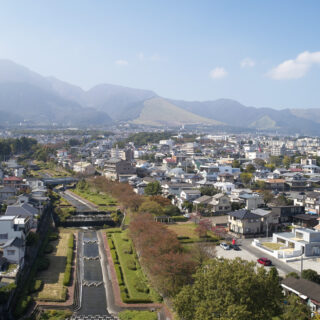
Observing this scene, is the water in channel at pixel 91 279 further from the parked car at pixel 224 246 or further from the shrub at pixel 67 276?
the parked car at pixel 224 246

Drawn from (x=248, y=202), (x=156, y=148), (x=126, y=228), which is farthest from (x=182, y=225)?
(x=156, y=148)

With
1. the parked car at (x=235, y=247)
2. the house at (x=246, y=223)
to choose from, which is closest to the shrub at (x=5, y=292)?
the parked car at (x=235, y=247)

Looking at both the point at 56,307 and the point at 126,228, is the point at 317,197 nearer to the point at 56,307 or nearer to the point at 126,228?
the point at 126,228

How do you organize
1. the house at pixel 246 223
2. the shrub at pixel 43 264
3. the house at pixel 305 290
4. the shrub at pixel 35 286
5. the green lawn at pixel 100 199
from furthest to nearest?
the green lawn at pixel 100 199, the house at pixel 246 223, the shrub at pixel 43 264, the shrub at pixel 35 286, the house at pixel 305 290

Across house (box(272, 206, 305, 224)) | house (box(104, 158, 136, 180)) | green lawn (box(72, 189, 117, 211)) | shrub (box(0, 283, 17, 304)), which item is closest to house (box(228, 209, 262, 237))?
house (box(272, 206, 305, 224))

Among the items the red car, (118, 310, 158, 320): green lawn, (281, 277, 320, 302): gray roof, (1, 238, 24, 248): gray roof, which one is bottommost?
(118, 310, 158, 320): green lawn

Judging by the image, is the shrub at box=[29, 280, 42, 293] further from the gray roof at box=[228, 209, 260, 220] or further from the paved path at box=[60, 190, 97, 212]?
the paved path at box=[60, 190, 97, 212]
